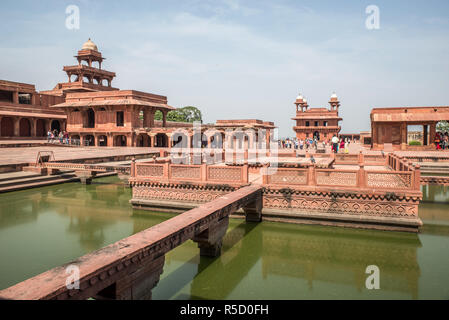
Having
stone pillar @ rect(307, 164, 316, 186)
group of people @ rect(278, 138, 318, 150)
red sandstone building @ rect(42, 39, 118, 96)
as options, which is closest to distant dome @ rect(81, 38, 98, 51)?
red sandstone building @ rect(42, 39, 118, 96)

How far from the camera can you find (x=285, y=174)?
10953 millimetres

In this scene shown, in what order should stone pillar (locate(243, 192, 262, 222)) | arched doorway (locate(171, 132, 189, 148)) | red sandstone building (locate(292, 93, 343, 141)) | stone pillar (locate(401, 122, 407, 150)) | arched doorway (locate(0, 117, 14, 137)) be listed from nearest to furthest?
1. stone pillar (locate(243, 192, 262, 222))
2. stone pillar (locate(401, 122, 407, 150))
3. arched doorway (locate(0, 117, 14, 137))
4. arched doorway (locate(171, 132, 189, 148))
5. red sandstone building (locate(292, 93, 343, 141))

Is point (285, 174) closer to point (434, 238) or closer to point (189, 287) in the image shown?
point (434, 238)

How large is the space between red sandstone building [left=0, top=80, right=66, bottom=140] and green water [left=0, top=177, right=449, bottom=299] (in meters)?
23.2

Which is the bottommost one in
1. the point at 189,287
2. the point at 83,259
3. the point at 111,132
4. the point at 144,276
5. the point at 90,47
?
the point at 189,287

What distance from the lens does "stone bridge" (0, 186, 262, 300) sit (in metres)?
3.73

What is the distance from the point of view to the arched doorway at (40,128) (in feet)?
121

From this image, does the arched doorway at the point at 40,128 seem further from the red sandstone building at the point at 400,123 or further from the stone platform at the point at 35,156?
the red sandstone building at the point at 400,123

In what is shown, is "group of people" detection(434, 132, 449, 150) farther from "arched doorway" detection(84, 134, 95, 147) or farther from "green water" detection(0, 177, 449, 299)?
"arched doorway" detection(84, 134, 95, 147)

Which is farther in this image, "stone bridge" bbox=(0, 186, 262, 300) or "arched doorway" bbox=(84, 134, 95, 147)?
"arched doorway" bbox=(84, 134, 95, 147)

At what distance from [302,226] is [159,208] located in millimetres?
5113

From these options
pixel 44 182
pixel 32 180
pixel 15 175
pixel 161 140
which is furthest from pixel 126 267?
pixel 161 140

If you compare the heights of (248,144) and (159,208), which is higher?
(248,144)

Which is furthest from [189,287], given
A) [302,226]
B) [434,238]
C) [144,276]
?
[434,238]
